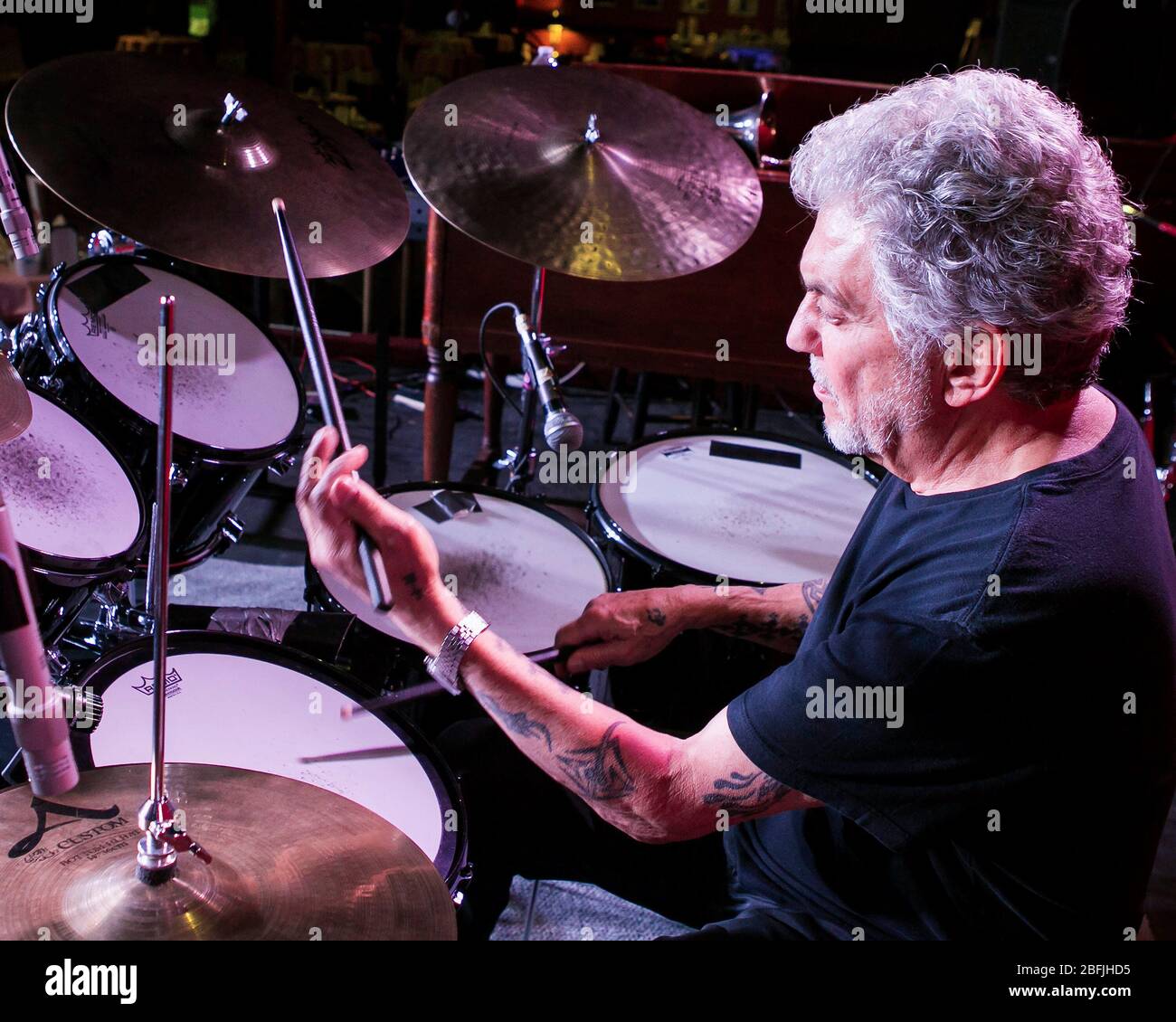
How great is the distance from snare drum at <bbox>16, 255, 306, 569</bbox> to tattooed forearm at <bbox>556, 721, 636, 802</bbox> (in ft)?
3.02

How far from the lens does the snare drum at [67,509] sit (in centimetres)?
143

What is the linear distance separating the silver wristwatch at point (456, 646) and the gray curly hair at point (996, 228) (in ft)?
1.80

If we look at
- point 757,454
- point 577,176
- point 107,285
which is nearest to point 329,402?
point 577,176

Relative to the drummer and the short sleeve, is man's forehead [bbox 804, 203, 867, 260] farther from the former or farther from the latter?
the short sleeve

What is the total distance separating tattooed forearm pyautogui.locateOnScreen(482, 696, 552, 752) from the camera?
1.13 m

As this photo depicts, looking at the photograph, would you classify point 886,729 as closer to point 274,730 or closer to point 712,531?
point 274,730

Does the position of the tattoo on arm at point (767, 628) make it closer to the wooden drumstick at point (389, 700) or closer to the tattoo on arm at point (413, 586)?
the wooden drumstick at point (389, 700)

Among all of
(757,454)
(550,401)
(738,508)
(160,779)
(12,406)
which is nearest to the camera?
(160,779)

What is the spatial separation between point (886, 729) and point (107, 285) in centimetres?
159

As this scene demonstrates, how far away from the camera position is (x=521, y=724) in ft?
3.73
